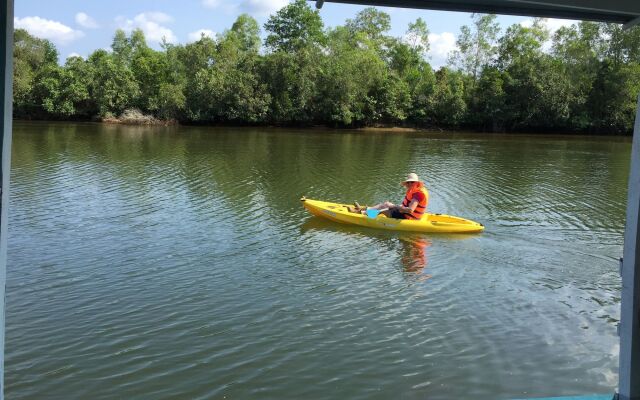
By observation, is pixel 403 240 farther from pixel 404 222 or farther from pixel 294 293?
pixel 294 293

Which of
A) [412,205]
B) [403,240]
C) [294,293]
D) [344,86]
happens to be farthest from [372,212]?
[344,86]

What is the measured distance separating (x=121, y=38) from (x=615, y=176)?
216ft

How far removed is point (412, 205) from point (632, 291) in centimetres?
1016

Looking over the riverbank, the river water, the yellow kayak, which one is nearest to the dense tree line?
the riverbank

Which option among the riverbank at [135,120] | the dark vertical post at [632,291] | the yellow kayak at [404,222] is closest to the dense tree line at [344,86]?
the riverbank at [135,120]

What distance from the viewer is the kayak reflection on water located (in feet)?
35.7

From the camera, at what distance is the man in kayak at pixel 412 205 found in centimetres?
1360

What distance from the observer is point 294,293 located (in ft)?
30.7

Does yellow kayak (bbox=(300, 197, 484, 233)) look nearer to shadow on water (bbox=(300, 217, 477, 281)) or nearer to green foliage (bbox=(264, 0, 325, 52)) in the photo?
shadow on water (bbox=(300, 217, 477, 281))

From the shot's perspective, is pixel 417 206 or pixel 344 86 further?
pixel 344 86

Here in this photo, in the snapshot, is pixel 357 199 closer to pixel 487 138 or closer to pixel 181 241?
pixel 181 241

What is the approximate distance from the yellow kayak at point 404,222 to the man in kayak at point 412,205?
18cm

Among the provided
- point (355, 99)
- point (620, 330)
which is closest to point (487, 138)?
point (355, 99)

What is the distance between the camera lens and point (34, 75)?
175 ft
